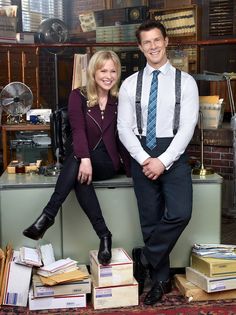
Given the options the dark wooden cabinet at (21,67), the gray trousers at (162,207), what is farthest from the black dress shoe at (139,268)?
the dark wooden cabinet at (21,67)

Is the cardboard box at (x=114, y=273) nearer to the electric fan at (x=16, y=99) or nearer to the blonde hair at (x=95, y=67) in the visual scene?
the blonde hair at (x=95, y=67)

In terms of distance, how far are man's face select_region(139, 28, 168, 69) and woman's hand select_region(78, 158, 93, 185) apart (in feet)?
2.25

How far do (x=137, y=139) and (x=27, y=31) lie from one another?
6071 mm

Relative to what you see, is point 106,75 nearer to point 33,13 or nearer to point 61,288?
point 61,288

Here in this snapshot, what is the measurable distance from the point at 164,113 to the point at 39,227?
0.97 metres

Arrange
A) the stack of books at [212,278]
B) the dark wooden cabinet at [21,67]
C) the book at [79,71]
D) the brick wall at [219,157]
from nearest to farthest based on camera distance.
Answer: the stack of books at [212,278]
the brick wall at [219,157]
the book at [79,71]
the dark wooden cabinet at [21,67]

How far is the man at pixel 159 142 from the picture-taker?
2.97 m

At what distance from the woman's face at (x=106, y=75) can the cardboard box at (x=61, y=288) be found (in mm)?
1148

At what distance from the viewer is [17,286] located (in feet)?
10.0

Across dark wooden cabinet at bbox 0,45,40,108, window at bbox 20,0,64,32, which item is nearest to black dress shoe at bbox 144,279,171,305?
dark wooden cabinet at bbox 0,45,40,108

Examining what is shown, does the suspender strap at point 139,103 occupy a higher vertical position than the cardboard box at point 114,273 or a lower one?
higher

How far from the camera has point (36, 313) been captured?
297 cm

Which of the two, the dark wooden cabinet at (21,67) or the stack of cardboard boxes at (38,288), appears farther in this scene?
the dark wooden cabinet at (21,67)

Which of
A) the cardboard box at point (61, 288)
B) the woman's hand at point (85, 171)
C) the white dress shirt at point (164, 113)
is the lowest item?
the cardboard box at point (61, 288)
